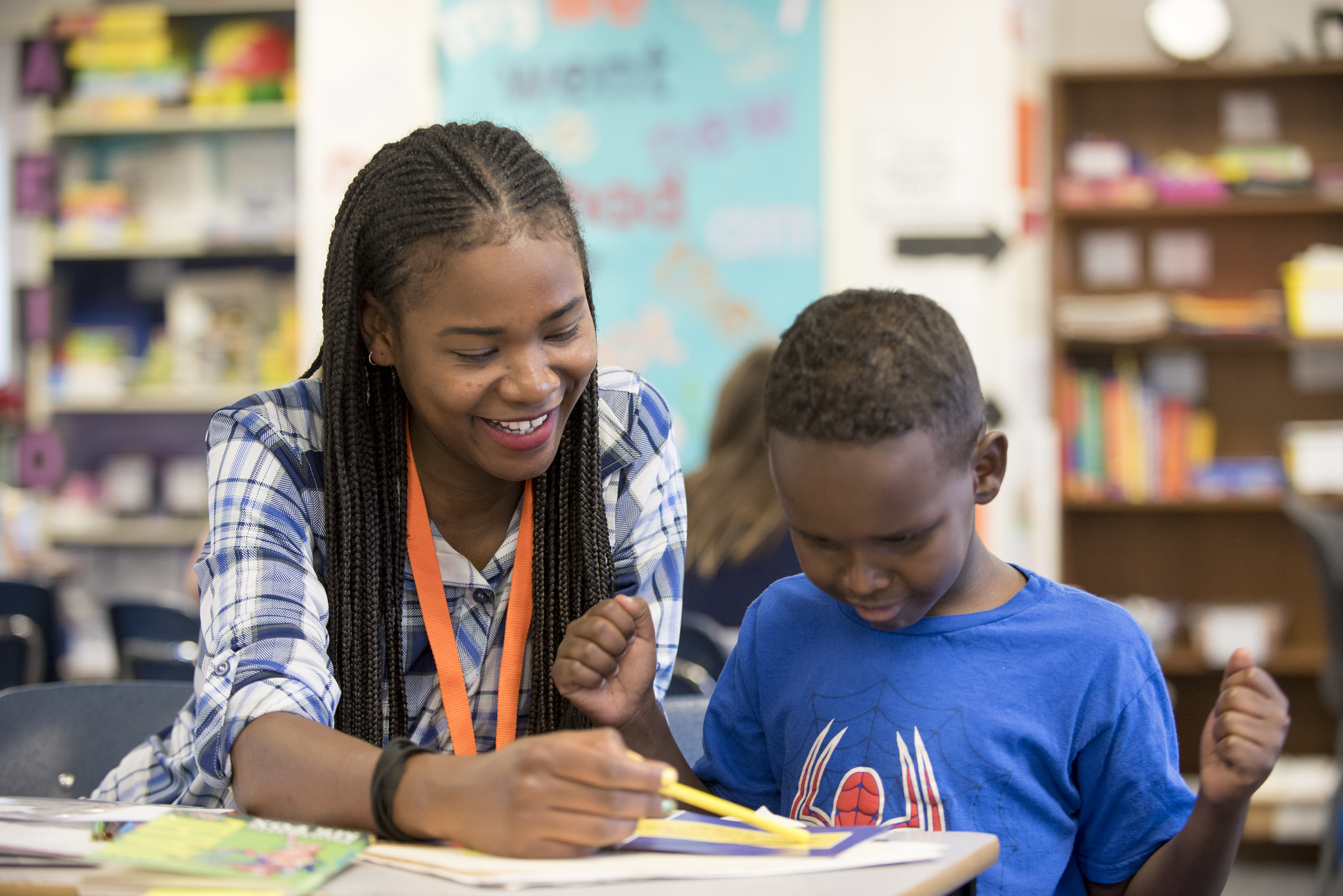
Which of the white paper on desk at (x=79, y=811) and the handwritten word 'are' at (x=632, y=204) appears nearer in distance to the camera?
the white paper on desk at (x=79, y=811)

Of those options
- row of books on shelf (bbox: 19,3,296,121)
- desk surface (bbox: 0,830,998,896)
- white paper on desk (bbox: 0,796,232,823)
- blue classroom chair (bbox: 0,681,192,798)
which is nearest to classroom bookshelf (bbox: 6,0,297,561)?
row of books on shelf (bbox: 19,3,296,121)

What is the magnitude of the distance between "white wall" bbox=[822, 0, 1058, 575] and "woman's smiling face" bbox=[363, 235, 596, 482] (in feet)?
6.96

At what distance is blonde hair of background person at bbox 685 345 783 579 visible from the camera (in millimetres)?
2502

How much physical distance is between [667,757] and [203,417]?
3.69 m

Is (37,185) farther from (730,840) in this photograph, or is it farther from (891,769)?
(730,840)

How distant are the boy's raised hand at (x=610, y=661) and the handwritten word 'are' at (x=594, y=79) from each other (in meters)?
2.61

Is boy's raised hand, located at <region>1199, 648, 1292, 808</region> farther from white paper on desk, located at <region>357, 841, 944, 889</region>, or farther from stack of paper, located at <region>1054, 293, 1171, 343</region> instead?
stack of paper, located at <region>1054, 293, 1171, 343</region>

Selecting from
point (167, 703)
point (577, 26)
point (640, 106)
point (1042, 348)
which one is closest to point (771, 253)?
point (640, 106)

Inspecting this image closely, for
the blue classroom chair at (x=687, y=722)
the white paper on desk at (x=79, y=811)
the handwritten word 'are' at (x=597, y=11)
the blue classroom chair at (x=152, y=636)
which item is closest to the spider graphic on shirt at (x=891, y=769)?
the blue classroom chair at (x=687, y=722)

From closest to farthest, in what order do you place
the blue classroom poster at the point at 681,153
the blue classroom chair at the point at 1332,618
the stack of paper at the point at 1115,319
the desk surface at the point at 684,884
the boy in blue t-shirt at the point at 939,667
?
the desk surface at the point at 684,884, the boy in blue t-shirt at the point at 939,667, the blue classroom chair at the point at 1332,618, the blue classroom poster at the point at 681,153, the stack of paper at the point at 1115,319

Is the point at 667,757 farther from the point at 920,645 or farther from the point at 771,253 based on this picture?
the point at 771,253

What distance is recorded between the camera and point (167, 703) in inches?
61.1

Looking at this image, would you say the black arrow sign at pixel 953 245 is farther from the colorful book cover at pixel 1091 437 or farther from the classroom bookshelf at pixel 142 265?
the classroom bookshelf at pixel 142 265

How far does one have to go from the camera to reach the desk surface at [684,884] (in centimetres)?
80
